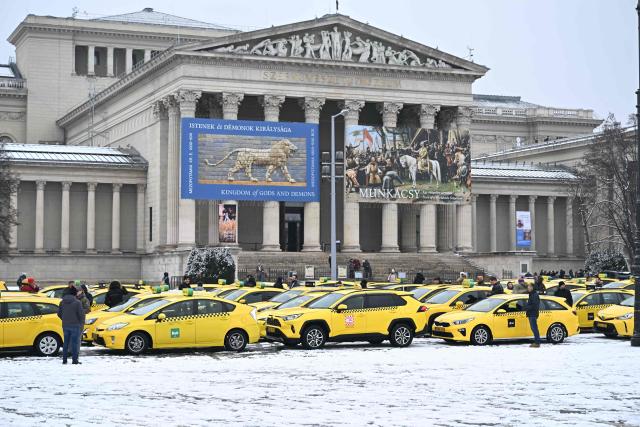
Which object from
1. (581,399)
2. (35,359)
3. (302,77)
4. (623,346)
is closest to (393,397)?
(581,399)

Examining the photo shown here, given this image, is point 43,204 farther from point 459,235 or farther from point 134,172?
point 459,235

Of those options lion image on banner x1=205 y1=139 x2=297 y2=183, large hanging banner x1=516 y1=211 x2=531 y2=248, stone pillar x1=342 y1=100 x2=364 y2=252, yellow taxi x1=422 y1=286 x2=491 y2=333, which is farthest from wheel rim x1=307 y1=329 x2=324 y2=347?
large hanging banner x1=516 y1=211 x2=531 y2=248

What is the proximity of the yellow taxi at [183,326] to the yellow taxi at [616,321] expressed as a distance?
38.3ft

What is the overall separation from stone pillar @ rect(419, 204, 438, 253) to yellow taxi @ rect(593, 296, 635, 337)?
39084 mm

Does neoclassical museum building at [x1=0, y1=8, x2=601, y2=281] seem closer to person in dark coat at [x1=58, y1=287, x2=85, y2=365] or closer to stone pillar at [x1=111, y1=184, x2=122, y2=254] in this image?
stone pillar at [x1=111, y1=184, x2=122, y2=254]

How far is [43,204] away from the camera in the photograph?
7706 centimetres

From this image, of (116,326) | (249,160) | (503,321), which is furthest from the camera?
(249,160)

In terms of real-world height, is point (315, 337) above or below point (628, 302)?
below

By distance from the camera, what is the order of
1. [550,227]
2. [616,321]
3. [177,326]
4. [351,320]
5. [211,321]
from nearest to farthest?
[177,326]
[211,321]
[351,320]
[616,321]
[550,227]

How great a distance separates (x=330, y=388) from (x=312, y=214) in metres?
50.2

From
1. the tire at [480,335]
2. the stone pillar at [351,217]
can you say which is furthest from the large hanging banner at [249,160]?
the tire at [480,335]

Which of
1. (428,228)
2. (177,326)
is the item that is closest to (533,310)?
(177,326)

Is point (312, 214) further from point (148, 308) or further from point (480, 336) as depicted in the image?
point (148, 308)

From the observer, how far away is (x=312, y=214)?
7312 centimetres
